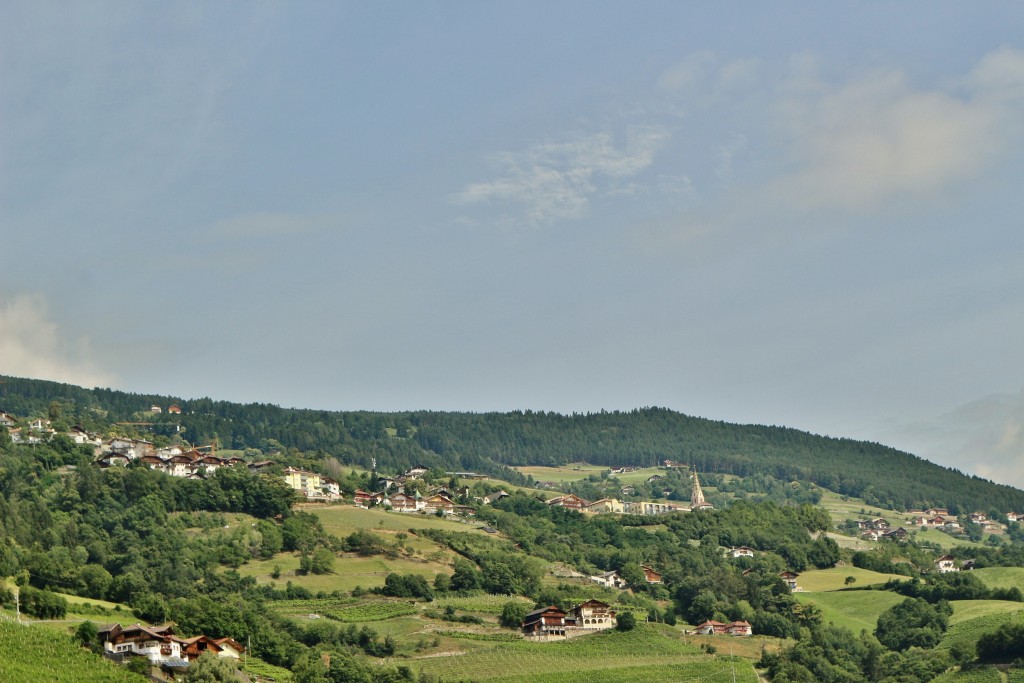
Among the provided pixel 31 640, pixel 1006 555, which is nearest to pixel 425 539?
pixel 31 640

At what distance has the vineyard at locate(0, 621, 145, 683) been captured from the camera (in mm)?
76062

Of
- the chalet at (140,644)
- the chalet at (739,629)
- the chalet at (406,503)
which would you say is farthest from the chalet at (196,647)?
the chalet at (406,503)

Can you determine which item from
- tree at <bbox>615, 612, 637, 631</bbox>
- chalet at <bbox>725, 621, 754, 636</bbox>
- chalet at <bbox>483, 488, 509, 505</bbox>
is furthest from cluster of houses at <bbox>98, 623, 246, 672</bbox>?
chalet at <bbox>483, 488, 509, 505</bbox>

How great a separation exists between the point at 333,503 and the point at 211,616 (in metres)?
62.1

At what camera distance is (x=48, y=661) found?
7938 centimetres

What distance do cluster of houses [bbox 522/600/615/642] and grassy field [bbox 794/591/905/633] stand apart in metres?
26.1

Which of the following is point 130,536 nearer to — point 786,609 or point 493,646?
point 493,646

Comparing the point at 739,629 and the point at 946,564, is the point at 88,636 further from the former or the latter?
the point at 946,564

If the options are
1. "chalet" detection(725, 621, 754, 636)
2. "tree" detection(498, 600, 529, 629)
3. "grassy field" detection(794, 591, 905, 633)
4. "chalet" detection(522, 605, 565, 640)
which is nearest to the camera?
"chalet" detection(522, 605, 565, 640)

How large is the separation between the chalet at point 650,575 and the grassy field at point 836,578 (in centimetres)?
1503

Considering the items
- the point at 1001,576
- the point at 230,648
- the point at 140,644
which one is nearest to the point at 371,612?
the point at 230,648

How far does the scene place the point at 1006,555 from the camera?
584 feet

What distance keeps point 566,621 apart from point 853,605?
3794 centimetres

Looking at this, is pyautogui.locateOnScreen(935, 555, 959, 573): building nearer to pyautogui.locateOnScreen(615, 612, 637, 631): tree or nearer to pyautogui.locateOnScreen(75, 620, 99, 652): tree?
pyautogui.locateOnScreen(615, 612, 637, 631): tree
